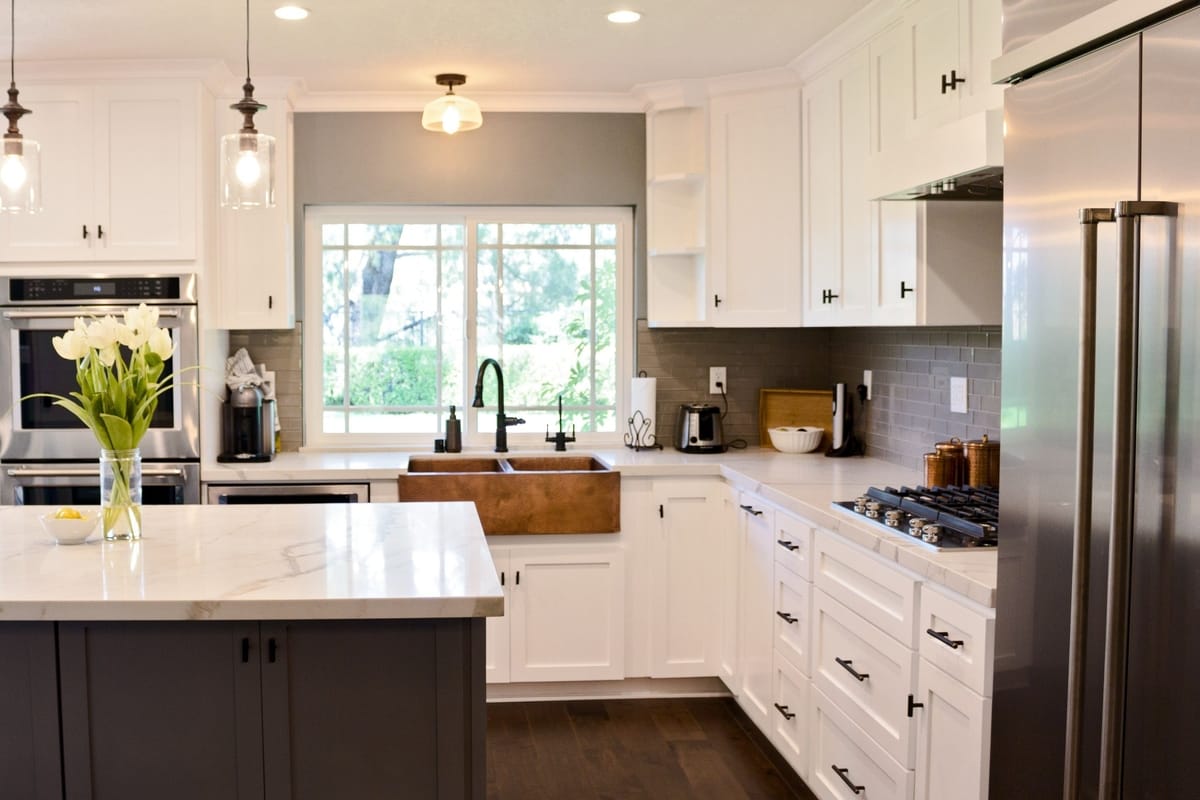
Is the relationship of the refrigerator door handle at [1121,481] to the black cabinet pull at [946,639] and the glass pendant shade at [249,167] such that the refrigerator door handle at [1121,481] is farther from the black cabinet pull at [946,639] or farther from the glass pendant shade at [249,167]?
the glass pendant shade at [249,167]

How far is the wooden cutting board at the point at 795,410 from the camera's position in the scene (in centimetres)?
486

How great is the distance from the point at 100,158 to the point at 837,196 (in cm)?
270

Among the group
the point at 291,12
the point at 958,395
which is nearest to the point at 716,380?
the point at 958,395

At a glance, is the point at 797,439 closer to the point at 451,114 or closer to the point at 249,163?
the point at 451,114

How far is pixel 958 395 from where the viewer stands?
3775mm

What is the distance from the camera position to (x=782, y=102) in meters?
4.49

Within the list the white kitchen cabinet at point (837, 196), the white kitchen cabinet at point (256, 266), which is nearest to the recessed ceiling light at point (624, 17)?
the white kitchen cabinet at point (837, 196)

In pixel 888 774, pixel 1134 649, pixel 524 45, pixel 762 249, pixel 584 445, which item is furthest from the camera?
pixel 584 445

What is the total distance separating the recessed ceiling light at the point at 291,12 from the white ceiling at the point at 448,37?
3 centimetres

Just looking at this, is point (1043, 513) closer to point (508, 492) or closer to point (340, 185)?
point (508, 492)

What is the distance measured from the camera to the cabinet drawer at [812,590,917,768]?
265cm

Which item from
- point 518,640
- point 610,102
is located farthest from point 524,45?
point 518,640

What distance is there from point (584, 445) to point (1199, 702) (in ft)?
11.8

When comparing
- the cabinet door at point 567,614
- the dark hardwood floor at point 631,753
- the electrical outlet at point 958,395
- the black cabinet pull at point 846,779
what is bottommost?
the dark hardwood floor at point 631,753
